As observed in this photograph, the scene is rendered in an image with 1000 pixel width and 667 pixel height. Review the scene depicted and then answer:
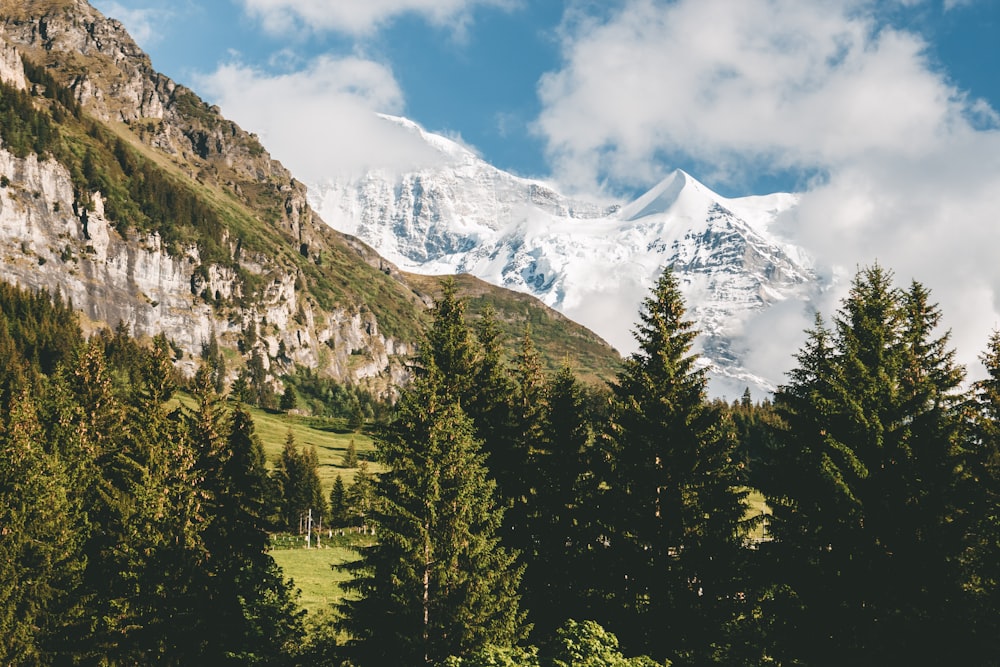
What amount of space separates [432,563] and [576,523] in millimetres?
7434

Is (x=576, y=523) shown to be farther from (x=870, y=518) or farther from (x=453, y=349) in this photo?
(x=870, y=518)

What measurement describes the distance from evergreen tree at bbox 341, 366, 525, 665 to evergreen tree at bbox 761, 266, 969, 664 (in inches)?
378

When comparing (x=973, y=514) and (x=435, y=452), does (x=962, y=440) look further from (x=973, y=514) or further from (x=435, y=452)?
(x=435, y=452)

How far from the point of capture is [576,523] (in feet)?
98.4

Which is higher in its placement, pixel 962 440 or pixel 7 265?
pixel 7 265

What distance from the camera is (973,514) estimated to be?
→ 64.4ft

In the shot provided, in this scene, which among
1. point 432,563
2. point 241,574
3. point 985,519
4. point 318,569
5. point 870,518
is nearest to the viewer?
point 985,519

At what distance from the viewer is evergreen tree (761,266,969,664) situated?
63.9 ft

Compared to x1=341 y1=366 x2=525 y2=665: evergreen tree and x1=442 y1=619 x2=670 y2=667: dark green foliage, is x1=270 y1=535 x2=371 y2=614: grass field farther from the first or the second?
x1=442 y1=619 x2=670 y2=667: dark green foliage

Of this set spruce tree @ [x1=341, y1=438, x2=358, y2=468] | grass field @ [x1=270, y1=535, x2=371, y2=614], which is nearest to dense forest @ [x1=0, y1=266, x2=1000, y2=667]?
grass field @ [x1=270, y1=535, x2=371, y2=614]

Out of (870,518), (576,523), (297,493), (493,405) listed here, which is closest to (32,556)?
(493,405)

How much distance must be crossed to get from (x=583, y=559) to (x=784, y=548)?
8.23 meters

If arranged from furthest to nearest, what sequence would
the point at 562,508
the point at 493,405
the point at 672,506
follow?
the point at 493,405 < the point at 562,508 < the point at 672,506

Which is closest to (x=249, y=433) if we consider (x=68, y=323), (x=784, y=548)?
(x=784, y=548)
